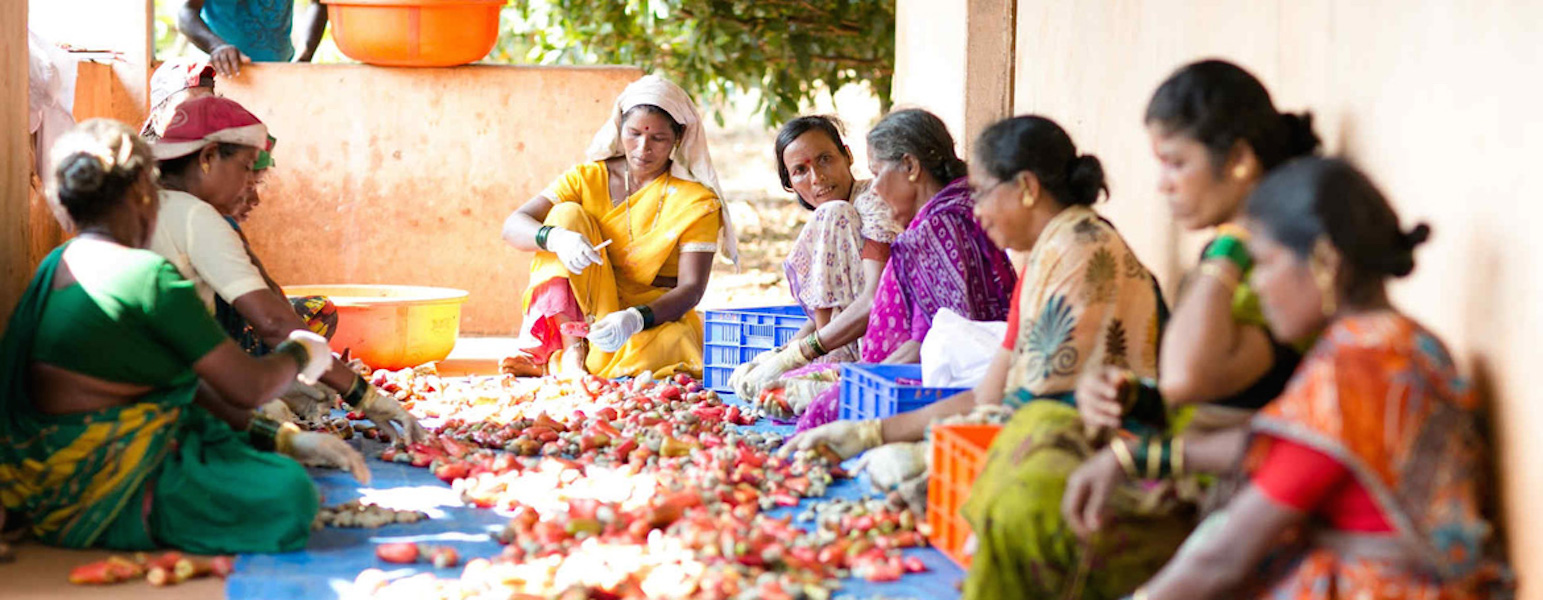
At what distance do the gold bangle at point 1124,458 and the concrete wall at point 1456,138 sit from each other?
551 millimetres

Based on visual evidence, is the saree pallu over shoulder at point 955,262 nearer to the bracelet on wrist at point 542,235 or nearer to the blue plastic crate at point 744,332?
the blue plastic crate at point 744,332

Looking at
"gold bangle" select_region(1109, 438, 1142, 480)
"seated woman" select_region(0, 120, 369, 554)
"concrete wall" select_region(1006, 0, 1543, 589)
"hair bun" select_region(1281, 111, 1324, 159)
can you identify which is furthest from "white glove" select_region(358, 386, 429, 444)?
"hair bun" select_region(1281, 111, 1324, 159)

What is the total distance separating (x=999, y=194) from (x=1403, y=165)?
95 centimetres

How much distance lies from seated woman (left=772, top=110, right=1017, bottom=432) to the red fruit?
168 cm

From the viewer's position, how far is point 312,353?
Result: 3.65 m

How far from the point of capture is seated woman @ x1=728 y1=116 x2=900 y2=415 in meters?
5.01

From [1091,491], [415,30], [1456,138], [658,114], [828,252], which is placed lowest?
[1091,491]

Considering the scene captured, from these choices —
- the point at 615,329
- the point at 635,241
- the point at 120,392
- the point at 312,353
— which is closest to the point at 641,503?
the point at 312,353

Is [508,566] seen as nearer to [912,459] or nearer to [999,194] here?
[912,459]

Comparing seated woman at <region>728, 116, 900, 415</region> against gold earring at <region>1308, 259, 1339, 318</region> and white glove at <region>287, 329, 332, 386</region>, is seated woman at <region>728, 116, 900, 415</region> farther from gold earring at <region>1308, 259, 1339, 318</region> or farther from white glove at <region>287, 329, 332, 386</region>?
gold earring at <region>1308, 259, 1339, 318</region>

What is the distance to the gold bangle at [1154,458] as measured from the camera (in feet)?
7.74

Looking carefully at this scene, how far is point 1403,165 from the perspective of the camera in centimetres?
259

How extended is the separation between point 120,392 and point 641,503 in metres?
1.22

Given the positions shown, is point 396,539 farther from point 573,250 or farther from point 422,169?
point 422,169
